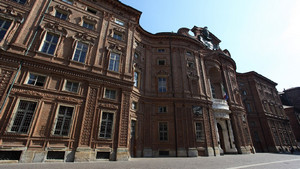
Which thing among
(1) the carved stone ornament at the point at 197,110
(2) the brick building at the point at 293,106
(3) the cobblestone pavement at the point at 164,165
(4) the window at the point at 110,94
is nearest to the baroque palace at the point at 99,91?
(4) the window at the point at 110,94

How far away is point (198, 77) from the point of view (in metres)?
21.3

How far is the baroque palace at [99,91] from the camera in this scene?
10.3m

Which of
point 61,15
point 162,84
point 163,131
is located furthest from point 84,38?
point 163,131

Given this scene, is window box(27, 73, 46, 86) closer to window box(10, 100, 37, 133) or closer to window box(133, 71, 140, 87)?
window box(10, 100, 37, 133)

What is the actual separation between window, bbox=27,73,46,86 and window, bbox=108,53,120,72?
584cm

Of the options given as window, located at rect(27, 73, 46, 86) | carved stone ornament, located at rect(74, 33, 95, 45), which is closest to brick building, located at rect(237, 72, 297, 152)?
carved stone ornament, located at rect(74, 33, 95, 45)

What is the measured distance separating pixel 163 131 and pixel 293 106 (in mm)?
51555

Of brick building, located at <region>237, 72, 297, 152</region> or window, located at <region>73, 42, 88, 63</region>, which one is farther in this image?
brick building, located at <region>237, 72, 297, 152</region>

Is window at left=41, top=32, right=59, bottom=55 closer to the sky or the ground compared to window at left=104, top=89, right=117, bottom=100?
closer to the sky

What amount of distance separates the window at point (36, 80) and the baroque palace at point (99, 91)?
2.6 inches

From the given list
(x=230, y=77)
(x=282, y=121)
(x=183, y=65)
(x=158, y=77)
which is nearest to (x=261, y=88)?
(x=282, y=121)

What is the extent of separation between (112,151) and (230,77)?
83.8ft

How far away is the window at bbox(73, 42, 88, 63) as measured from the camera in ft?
44.6

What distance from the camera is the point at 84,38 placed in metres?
14.6
